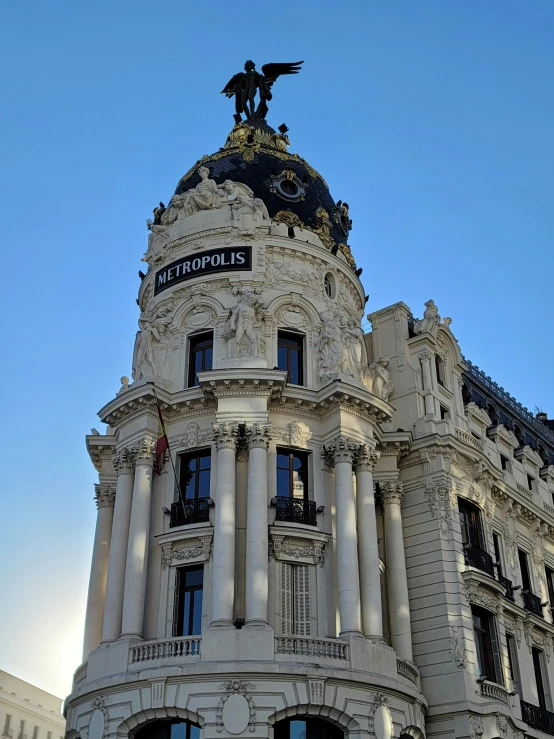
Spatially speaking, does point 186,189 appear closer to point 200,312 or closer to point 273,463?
point 200,312

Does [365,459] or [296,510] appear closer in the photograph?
[296,510]

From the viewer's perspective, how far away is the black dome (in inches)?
1694

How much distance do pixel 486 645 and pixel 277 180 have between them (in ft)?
75.5

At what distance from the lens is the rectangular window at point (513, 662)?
130 feet

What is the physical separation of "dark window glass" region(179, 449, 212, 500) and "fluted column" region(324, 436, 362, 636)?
4.86 meters

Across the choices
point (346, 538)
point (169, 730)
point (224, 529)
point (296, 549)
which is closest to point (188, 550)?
point (224, 529)

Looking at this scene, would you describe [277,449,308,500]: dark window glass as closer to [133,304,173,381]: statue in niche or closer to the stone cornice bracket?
the stone cornice bracket

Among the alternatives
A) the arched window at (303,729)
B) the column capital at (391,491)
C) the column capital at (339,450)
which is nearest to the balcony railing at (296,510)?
the column capital at (339,450)

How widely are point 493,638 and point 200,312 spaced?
18669 mm

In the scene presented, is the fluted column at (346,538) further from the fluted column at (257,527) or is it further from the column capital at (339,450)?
the fluted column at (257,527)

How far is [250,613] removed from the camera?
3175 cm

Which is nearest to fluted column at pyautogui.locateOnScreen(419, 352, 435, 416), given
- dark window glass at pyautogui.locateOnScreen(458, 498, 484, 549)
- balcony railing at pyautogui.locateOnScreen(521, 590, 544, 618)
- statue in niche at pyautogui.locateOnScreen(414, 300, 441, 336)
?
statue in niche at pyautogui.locateOnScreen(414, 300, 441, 336)

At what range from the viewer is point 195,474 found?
120ft

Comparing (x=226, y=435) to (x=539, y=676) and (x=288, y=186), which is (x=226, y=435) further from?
(x=539, y=676)
